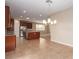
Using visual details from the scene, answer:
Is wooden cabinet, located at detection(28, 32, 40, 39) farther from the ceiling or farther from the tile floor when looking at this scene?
the tile floor

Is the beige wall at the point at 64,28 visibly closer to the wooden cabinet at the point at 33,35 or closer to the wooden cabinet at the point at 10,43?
the wooden cabinet at the point at 33,35

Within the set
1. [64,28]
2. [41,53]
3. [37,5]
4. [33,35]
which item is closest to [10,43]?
[41,53]

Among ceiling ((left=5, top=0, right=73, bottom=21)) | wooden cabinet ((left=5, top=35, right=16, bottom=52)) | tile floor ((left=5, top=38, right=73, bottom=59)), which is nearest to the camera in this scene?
tile floor ((left=5, top=38, right=73, bottom=59))

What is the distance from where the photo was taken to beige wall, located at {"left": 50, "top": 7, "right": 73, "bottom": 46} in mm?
7051

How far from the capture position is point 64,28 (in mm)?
7770

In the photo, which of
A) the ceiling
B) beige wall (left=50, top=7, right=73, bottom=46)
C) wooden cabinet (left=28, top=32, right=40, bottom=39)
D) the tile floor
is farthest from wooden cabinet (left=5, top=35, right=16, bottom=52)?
wooden cabinet (left=28, top=32, right=40, bottom=39)

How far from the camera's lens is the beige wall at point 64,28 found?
23.1ft

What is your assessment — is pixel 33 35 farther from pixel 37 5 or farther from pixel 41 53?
pixel 41 53

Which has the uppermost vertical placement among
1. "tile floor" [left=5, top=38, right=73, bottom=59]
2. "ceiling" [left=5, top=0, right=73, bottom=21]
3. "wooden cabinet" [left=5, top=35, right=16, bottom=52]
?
"ceiling" [left=5, top=0, right=73, bottom=21]

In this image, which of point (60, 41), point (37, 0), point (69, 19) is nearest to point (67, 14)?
point (69, 19)

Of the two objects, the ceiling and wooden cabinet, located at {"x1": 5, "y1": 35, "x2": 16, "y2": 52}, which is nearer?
the ceiling

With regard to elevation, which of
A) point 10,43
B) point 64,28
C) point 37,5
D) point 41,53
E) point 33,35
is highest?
point 37,5
